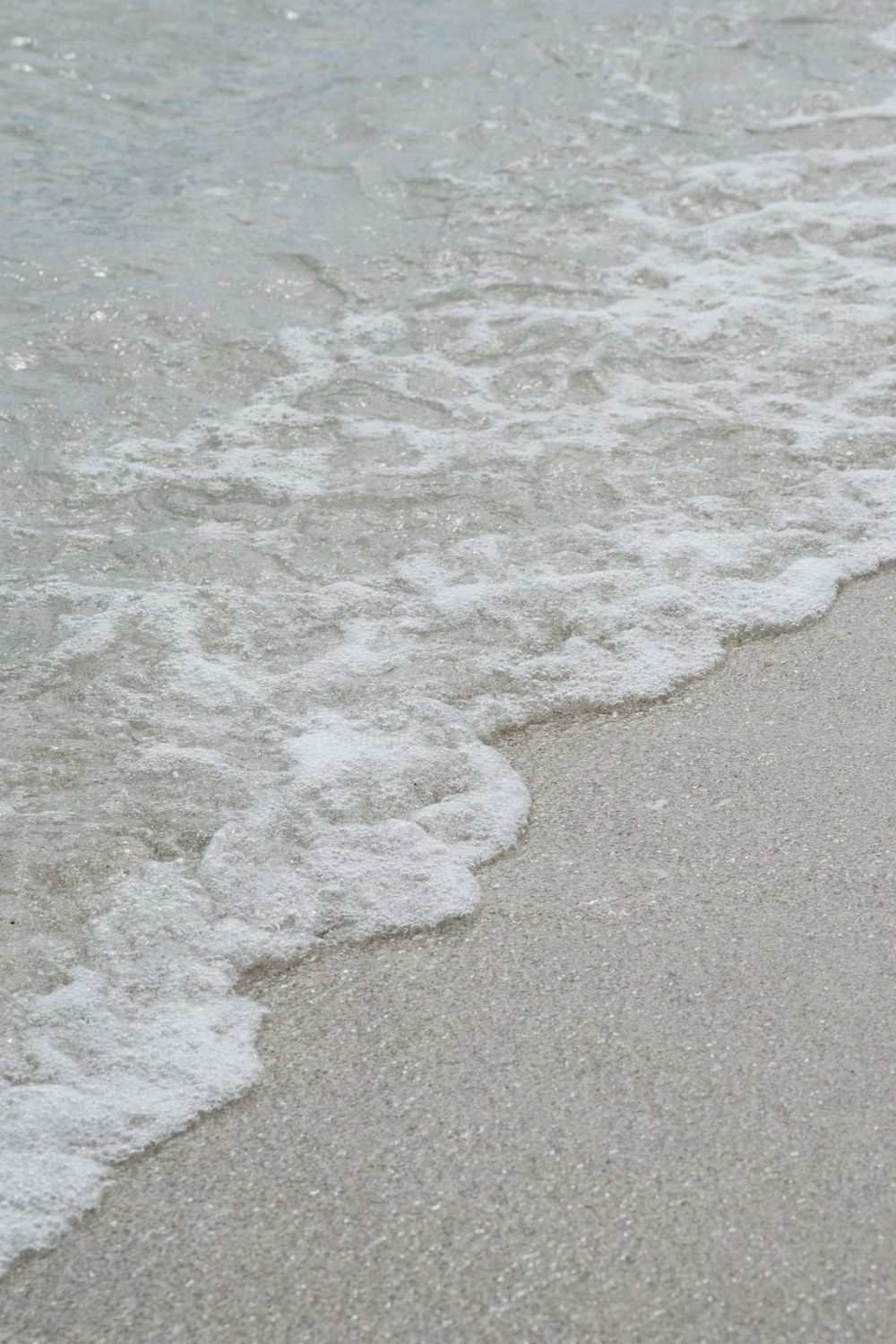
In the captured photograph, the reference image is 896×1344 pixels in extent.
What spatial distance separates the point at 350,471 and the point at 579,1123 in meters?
2.27

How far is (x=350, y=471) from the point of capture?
374 cm

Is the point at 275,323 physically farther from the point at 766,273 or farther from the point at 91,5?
the point at 91,5

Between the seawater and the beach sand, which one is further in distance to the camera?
the seawater

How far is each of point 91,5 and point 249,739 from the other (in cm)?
697

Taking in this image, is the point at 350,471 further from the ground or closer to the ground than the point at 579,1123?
closer to the ground

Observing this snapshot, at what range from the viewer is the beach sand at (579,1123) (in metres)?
1.65

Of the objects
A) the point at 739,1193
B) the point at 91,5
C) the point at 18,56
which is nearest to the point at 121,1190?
the point at 739,1193

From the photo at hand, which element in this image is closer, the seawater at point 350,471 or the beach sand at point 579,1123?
the beach sand at point 579,1123

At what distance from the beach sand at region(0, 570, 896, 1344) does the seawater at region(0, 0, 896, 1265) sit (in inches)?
4.4

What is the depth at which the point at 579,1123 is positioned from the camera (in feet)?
6.12

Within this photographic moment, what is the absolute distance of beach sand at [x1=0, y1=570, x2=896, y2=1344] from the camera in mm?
1646

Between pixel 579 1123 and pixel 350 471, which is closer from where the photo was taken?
pixel 579 1123

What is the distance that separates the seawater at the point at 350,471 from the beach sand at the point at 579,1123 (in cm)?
11

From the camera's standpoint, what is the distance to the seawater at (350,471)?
2.29 meters
